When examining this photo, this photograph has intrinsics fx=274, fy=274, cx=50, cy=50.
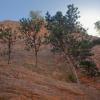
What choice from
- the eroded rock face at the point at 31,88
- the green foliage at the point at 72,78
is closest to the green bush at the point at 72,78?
the green foliage at the point at 72,78

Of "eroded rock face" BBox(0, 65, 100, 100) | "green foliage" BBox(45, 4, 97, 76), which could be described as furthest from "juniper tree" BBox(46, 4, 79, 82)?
"eroded rock face" BBox(0, 65, 100, 100)

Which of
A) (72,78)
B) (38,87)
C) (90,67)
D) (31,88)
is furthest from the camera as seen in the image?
(90,67)

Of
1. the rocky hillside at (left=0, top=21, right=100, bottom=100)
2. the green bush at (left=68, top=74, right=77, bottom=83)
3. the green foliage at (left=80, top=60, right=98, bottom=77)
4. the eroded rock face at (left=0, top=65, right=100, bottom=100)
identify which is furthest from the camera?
the green foliage at (left=80, top=60, right=98, bottom=77)

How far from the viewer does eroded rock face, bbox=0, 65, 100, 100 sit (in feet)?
84.2

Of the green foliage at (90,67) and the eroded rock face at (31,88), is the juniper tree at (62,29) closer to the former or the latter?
the green foliage at (90,67)

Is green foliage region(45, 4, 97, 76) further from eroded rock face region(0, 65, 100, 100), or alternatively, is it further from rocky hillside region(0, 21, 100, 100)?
eroded rock face region(0, 65, 100, 100)

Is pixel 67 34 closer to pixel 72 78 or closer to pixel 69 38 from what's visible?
pixel 69 38

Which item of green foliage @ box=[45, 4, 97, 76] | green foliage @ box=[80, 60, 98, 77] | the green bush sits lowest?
the green bush

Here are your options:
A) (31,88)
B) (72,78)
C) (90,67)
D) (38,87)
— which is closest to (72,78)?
(72,78)

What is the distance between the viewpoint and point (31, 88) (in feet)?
89.7

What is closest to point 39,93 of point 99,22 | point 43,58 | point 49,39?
point 49,39

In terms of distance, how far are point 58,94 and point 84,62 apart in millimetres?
17552

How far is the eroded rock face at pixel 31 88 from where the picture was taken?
2566cm

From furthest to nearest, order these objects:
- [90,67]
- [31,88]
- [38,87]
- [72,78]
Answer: [90,67]
[72,78]
[38,87]
[31,88]
